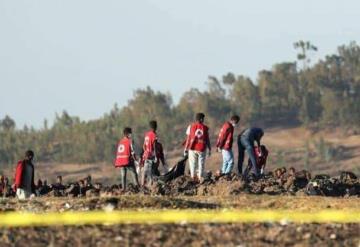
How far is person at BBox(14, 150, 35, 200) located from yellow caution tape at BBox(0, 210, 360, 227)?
6.94 meters

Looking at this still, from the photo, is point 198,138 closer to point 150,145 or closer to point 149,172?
point 150,145

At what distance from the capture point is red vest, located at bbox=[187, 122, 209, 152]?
77.0ft

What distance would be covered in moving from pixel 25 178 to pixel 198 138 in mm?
4102

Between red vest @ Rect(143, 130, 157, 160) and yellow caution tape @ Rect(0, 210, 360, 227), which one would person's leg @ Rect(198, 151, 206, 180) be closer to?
red vest @ Rect(143, 130, 157, 160)

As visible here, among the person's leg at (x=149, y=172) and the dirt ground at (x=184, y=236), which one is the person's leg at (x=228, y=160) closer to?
the person's leg at (x=149, y=172)

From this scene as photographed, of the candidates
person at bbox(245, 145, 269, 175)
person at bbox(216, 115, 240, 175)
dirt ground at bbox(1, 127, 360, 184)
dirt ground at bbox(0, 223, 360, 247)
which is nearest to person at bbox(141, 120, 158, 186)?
person at bbox(216, 115, 240, 175)

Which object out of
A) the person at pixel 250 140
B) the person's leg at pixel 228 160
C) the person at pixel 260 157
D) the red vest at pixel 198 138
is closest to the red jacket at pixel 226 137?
the person's leg at pixel 228 160

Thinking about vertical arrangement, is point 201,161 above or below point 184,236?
above

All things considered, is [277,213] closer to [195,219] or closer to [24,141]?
[195,219]

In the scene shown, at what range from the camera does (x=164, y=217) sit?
44.9 ft

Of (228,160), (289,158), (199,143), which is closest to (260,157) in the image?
(228,160)

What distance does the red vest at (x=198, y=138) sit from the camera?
23.5 metres

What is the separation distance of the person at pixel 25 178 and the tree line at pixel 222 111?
4116 centimetres

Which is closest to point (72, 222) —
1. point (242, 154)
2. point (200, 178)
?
point (200, 178)
